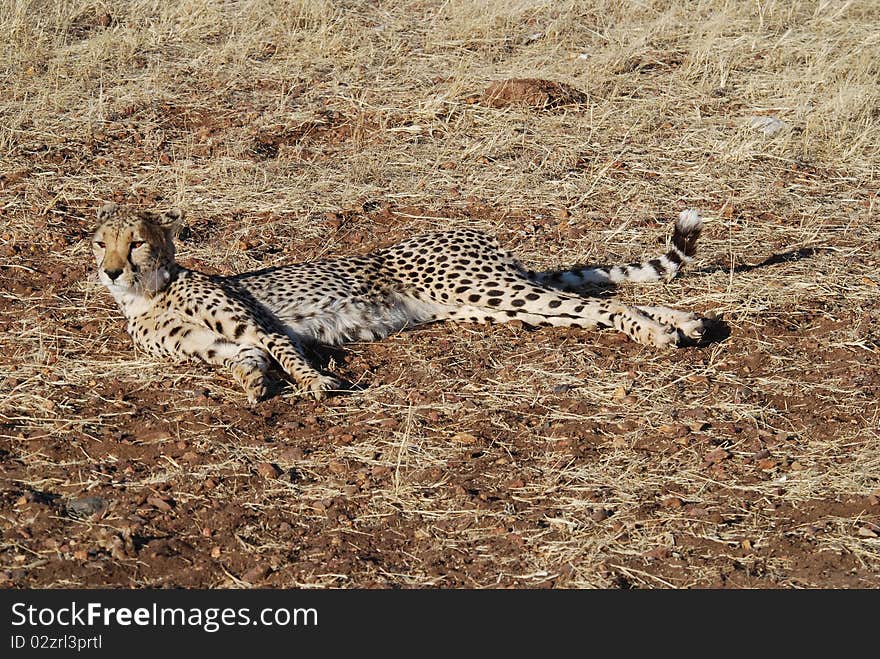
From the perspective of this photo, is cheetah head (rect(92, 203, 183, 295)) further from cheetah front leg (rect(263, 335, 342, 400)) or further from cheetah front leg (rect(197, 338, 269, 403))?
cheetah front leg (rect(263, 335, 342, 400))

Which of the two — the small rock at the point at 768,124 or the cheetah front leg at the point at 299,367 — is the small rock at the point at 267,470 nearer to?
the cheetah front leg at the point at 299,367

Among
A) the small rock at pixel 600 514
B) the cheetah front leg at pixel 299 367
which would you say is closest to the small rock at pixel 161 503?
the cheetah front leg at pixel 299 367

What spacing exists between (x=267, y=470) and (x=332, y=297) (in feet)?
4.94

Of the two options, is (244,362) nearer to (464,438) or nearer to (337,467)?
(337,467)

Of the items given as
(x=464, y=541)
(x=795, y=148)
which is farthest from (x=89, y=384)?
(x=795, y=148)

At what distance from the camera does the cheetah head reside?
17.3 ft

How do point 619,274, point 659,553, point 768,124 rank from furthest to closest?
point 768,124
point 619,274
point 659,553

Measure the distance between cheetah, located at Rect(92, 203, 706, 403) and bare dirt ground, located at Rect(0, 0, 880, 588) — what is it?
11 cm

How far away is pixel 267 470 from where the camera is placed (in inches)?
167

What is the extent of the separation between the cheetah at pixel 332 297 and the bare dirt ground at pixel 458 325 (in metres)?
0.11

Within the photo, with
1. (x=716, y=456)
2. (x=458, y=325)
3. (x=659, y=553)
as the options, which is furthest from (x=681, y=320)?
(x=659, y=553)

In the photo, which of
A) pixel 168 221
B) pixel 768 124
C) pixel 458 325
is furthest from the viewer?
pixel 768 124

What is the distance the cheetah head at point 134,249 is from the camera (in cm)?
527

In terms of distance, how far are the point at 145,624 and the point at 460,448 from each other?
4.92 ft
